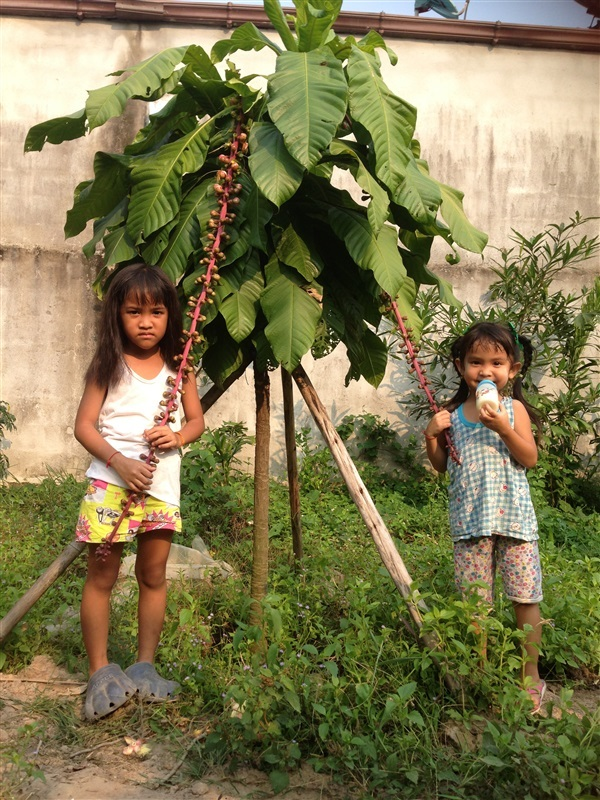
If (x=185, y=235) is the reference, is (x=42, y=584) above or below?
below

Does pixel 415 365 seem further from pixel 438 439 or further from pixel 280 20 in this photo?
pixel 280 20

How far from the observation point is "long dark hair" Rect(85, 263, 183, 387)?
9.34 feet

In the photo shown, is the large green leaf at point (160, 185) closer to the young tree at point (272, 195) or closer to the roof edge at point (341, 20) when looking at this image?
the young tree at point (272, 195)

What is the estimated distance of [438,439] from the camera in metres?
3.17

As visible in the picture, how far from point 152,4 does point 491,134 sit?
2.76 meters

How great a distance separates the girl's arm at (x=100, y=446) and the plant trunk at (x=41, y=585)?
0.45 meters

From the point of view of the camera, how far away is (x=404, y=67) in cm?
631

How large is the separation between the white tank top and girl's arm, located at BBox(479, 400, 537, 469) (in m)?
1.11

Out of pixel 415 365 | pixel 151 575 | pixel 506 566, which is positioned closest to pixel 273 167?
pixel 415 365

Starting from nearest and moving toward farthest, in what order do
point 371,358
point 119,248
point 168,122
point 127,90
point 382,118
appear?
point 382,118 < point 127,90 < point 119,248 < point 168,122 < point 371,358

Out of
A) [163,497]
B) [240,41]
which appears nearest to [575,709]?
[163,497]

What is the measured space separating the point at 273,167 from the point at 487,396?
42.0 inches

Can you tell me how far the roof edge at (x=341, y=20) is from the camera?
6184 millimetres

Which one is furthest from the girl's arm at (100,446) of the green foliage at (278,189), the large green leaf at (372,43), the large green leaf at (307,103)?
the large green leaf at (372,43)
